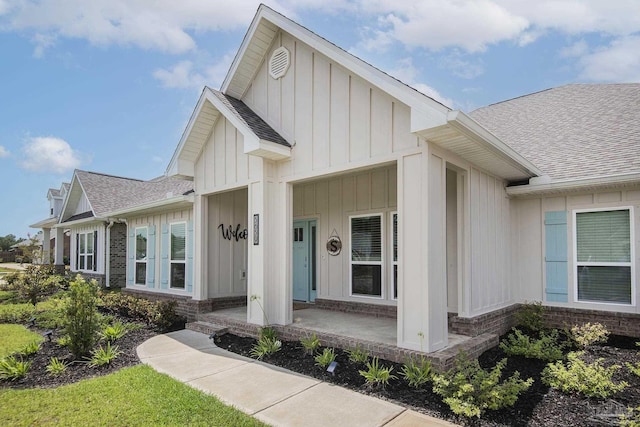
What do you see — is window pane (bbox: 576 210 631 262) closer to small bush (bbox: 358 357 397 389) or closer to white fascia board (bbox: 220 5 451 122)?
white fascia board (bbox: 220 5 451 122)

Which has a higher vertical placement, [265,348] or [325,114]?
[325,114]

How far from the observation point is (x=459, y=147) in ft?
19.4

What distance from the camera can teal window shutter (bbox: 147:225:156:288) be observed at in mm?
11859

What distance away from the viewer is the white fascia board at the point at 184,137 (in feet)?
27.9

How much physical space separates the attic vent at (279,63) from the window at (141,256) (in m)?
7.48

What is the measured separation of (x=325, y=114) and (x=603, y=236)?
566 centimetres

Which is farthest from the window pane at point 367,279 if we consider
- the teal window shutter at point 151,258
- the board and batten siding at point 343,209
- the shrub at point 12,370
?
the teal window shutter at point 151,258

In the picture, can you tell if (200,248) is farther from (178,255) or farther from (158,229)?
(158,229)

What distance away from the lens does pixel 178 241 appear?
36.2 ft

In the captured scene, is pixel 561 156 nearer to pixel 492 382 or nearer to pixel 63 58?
pixel 492 382

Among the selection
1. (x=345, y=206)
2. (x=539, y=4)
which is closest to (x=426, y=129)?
(x=345, y=206)

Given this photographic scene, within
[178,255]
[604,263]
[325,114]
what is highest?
Result: [325,114]

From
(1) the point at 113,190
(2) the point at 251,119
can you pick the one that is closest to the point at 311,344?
(2) the point at 251,119

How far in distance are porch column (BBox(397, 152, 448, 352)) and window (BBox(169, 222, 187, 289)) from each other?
23.5ft
